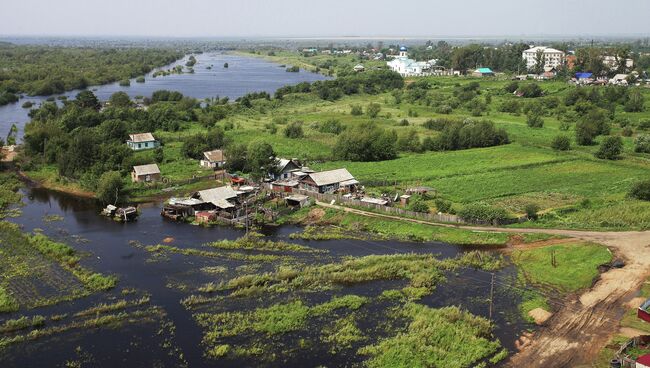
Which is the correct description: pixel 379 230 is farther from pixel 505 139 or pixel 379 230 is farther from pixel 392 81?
pixel 392 81

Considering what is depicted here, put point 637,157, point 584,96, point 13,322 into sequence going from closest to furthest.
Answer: point 13,322 → point 637,157 → point 584,96

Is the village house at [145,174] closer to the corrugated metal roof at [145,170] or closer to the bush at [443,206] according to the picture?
the corrugated metal roof at [145,170]

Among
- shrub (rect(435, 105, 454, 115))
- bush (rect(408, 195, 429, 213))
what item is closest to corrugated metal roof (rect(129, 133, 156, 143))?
bush (rect(408, 195, 429, 213))

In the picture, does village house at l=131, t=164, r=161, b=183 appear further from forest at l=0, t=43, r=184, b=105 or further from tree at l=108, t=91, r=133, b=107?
forest at l=0, t=43, r=184, b=105

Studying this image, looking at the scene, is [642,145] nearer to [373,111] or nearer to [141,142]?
[373,111]

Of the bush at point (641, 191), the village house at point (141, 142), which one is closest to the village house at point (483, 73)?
the village house at point (141, 142)

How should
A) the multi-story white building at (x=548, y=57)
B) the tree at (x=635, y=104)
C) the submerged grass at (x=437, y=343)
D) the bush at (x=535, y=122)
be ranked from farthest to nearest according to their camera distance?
the multi-story white building at (x=548, y=57) → the tree at (x=635, y=104) → the bush at (x=535, y=122) → the submerged grass at (x=437, y=343)

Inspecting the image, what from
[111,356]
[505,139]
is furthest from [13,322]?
[505,139]
